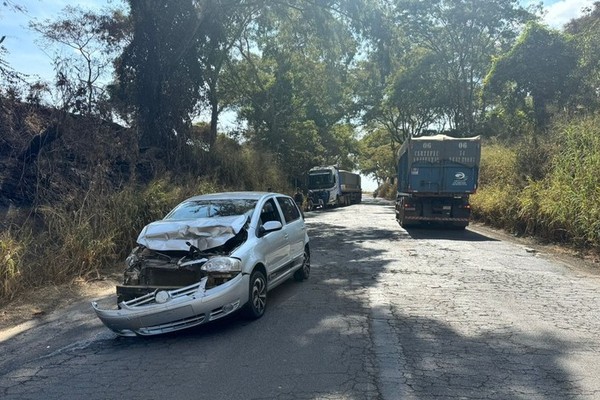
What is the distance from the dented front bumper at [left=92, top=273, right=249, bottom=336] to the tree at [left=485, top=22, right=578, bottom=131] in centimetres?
2018

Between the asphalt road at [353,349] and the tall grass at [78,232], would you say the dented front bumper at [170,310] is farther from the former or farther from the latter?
the tall grass at [78,232]

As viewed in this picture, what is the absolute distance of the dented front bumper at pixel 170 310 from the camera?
5145 mm

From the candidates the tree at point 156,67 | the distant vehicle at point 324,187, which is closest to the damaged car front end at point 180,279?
the tree at point 156,67

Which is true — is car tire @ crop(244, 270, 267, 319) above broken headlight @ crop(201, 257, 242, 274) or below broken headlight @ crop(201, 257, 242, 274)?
below

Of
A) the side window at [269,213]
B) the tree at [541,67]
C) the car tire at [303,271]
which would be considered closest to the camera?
the side window at [269,213]

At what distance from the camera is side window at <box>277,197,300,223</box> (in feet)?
26.1

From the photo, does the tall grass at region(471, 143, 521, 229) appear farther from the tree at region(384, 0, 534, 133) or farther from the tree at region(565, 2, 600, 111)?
the tree at region(384, 0, 534, 133)

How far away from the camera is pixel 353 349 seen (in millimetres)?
4895

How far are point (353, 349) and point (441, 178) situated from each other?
12971 mm

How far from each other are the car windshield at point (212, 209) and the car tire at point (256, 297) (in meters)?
1.02

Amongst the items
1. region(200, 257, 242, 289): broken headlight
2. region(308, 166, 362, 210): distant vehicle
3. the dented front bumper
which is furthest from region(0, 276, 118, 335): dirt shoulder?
region(308, 166, 362, 210): distant vehicle

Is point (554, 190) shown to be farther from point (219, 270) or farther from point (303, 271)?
point (219, 270)

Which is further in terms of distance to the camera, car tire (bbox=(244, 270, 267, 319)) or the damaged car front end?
car tire (bbox=(244, 270, 267, 319))

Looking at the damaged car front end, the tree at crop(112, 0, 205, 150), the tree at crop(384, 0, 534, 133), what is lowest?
the damaged car front end
